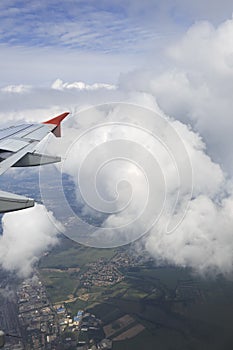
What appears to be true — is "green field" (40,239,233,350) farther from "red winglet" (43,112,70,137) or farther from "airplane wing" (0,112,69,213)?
"airplane wing" (0,112,69,213)

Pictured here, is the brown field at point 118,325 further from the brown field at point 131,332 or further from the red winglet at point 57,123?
the red winglet at point 57,123

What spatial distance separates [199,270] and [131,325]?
3473 inches

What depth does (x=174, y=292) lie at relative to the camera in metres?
103

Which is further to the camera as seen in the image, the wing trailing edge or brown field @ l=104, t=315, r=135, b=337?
brown field @ l=104, t=315, r=135, b=337

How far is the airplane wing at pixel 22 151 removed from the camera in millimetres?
6688

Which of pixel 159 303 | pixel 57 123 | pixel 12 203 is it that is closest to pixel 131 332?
pixel 159 303

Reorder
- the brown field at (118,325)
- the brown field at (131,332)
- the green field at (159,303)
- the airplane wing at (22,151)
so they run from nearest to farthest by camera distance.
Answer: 1. the airplane wing at (22,151)
2. the brown field at (131,332)
3. the brown field at (118,325)
4. the green field at (159,303)

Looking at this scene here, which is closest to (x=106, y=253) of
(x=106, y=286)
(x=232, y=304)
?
(x=106, y=286)

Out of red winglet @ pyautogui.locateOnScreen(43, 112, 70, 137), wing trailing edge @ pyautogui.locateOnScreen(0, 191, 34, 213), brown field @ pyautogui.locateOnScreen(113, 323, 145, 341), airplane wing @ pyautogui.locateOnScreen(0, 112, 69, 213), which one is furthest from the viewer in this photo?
brown field @ pyautogui.locateOnScreen(113, 323, 145, 341)

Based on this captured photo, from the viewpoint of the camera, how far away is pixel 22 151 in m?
12.8

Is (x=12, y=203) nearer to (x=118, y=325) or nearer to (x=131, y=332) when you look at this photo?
(x=131, y=332)

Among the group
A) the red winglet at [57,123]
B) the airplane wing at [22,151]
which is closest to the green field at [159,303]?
the red winglet at [57,123]

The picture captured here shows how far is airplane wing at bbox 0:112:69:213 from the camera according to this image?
669cm

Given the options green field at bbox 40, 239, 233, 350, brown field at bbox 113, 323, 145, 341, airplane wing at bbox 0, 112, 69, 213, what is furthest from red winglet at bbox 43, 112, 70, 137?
brown field at bbox 113, 323, 145, 341
